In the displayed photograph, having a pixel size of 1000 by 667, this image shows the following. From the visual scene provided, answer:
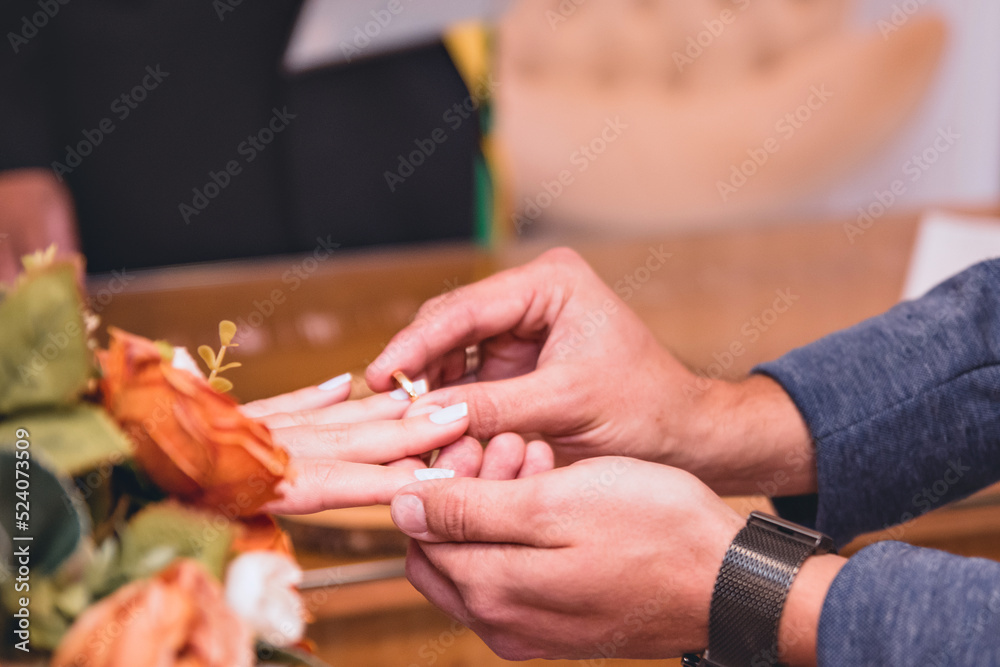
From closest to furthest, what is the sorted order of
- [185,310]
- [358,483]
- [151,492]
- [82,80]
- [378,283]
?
[151,492] → [358,483] → [185,310] → [378,283] → [82,80]

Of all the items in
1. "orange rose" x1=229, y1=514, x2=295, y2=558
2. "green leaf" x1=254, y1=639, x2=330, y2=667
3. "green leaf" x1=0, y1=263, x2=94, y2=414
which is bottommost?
"green leaf" x1=254, y1=639, x2=330, y2=667

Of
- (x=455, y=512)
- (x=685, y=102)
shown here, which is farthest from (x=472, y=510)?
(x=685, y=102)

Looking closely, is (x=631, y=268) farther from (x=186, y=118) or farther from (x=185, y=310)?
(x=186, y=118)

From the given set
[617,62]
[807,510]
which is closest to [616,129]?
[617,62]

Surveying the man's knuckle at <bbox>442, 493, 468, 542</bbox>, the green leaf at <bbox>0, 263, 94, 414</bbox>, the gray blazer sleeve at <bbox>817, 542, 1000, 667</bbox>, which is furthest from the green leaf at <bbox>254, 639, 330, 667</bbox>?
the gray blazer sleeve at <bbox>817, 542, 1000, 667</bbox>

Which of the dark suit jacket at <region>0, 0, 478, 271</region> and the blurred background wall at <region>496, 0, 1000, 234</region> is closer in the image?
the dark suit jacket at <region>0, 0, 478, 271</region>

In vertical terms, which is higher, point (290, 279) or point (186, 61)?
point (186, 61)

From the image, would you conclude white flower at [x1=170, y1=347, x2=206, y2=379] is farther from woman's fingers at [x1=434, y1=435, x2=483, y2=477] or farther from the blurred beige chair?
the blurred beige chair
